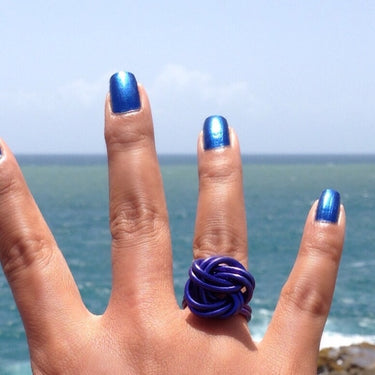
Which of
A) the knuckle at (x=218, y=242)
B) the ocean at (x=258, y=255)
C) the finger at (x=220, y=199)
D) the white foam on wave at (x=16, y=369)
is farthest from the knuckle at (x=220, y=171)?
the ocean at (x=258, y=255)

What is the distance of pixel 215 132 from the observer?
297 centimetres

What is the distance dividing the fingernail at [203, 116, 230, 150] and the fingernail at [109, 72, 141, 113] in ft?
1.02

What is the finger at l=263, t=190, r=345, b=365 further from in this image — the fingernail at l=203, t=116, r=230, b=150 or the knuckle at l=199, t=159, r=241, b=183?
the fingernail at l=203, t=116, r=230, b=150

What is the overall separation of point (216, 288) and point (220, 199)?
0.50m

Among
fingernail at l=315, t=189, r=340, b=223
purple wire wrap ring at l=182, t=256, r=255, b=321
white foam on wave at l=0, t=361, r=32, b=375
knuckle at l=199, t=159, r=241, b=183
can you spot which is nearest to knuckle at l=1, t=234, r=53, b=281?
purple wire wrap ring at l=182, t=256, r=255, b=321

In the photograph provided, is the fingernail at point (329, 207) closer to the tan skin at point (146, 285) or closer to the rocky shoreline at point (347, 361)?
the tan skin at point (146, 285)

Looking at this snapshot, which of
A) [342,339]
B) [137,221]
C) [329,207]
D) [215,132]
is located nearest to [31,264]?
[137,221]

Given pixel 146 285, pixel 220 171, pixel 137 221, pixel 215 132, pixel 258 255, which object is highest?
pixel 215 132

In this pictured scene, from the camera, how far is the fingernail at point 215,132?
2955mm

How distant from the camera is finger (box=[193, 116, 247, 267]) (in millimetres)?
2953

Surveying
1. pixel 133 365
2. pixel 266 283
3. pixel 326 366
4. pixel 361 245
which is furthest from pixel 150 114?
pixel 361 245

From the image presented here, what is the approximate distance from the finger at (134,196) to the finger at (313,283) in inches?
17.2

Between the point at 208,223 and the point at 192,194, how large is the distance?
77279mm

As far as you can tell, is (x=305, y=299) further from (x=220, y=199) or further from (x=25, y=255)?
(x=25, y=255)
